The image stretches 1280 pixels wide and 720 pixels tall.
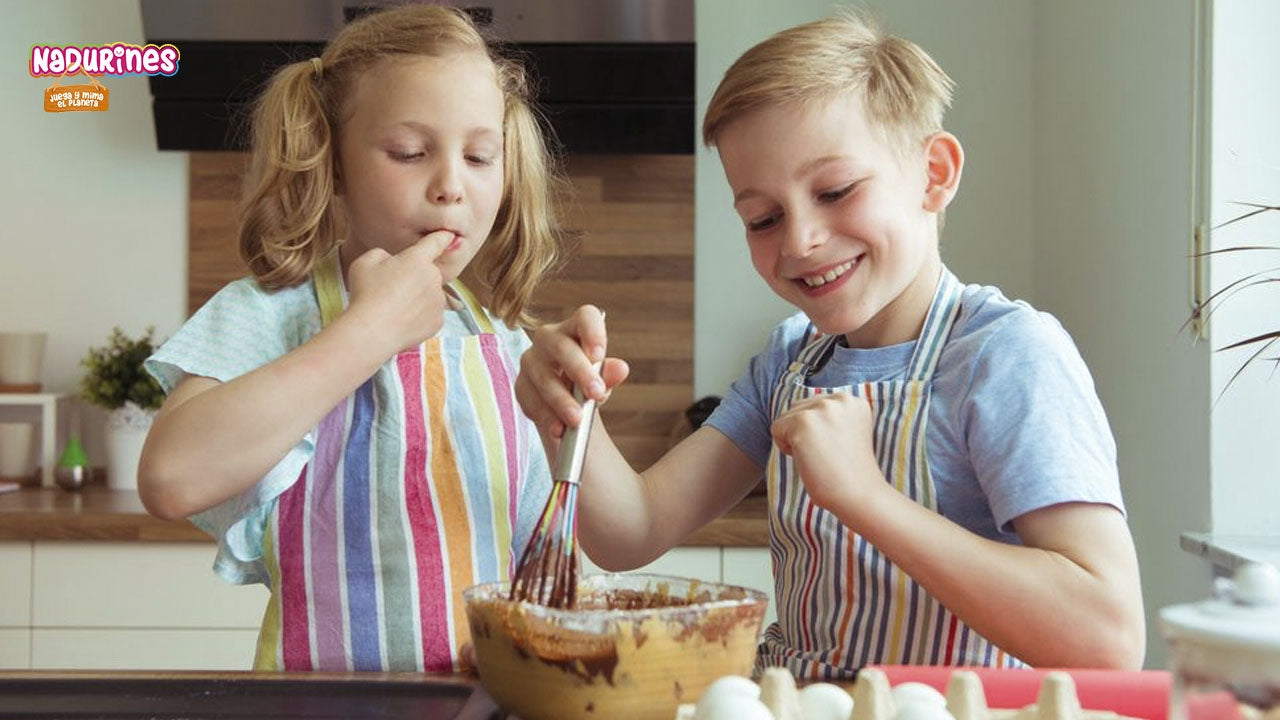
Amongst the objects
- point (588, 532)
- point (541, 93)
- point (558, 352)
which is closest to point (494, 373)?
point (588, 532)

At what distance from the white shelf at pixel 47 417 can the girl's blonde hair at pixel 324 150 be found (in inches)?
68.2

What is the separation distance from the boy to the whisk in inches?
2.6

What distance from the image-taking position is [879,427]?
1.04 meters

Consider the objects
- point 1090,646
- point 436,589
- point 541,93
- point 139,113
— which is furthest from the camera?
point 139,113

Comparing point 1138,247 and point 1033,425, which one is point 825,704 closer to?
point 1033,425

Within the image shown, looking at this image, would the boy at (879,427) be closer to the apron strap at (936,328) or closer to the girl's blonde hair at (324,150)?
the apron strap at (936,328)

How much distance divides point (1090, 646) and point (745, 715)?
1.31 feet

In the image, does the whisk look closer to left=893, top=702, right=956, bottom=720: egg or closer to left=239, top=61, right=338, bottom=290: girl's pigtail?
left=893, top=702, right=956, bottom=720: egg

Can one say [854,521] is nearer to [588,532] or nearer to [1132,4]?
[588,532]

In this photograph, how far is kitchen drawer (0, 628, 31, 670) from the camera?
95.2 inches

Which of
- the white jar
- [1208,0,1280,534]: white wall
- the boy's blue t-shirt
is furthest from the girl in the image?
[1208,0,1280,534]: white wall

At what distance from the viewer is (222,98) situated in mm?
2637

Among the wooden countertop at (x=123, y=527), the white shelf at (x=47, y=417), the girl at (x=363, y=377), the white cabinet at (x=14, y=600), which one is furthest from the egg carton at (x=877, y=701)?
the white shelf at (x=47, y=417)

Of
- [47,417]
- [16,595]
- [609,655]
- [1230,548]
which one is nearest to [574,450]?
[609,655]
